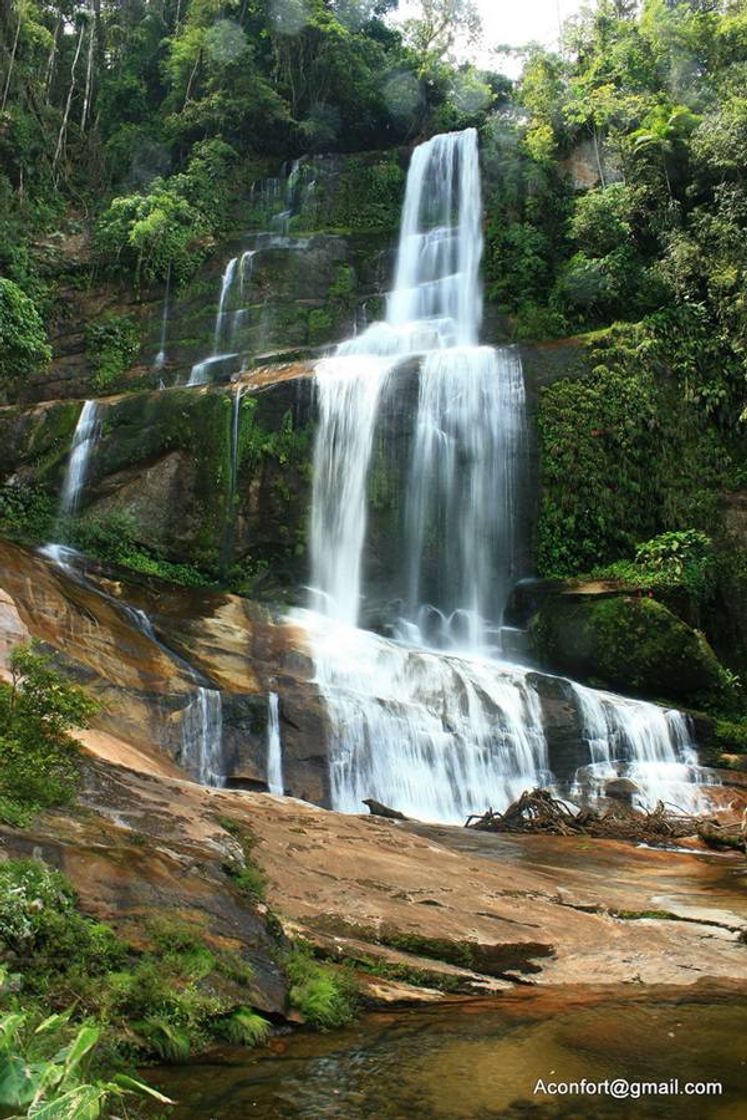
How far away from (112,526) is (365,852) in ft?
44.3

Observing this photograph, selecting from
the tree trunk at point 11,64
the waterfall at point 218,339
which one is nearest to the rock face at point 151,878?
the waterfall at point 218,339

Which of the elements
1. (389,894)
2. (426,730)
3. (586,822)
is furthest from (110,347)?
(389,894)

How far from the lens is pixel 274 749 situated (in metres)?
12.7

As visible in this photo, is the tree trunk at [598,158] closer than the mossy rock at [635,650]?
No

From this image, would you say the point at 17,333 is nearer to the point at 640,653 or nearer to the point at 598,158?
the point at 640,653

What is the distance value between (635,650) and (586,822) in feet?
18.6

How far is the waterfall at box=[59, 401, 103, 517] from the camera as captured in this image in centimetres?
2031

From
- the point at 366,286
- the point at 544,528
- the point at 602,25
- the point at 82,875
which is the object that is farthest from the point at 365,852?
the point at 602,25

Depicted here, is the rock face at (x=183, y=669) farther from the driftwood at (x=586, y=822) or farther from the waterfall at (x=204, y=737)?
the driftwood at (x=586, y=822)

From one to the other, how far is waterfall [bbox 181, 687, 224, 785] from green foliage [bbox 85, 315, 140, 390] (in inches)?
631

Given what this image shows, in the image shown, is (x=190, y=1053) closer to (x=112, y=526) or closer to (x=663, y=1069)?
(x=663, y=1069)

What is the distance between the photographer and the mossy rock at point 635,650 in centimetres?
1694

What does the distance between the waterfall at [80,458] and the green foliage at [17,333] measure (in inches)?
82.5

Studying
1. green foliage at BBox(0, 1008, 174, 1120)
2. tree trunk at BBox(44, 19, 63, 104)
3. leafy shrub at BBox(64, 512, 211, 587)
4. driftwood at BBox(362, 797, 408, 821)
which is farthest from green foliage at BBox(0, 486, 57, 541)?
tree trunk at BBox(44, 19, 63, 104)
